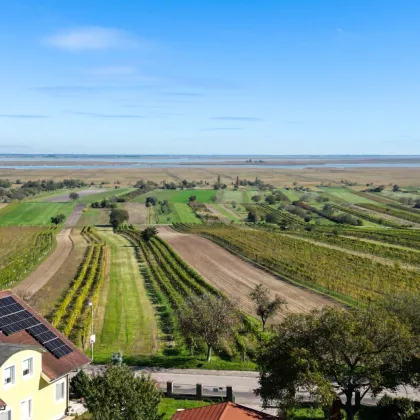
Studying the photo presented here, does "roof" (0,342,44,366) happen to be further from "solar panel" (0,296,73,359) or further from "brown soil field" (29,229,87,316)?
"brown soil field" (29,229,87,316)

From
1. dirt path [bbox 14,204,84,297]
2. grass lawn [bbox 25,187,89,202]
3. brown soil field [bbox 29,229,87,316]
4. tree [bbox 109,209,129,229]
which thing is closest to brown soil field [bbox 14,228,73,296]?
dirt path [bbox 14,204,84,297]

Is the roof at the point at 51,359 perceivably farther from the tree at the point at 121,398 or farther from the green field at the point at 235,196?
the green field at the point at 235,196

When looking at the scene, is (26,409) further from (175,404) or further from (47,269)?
(47,269)

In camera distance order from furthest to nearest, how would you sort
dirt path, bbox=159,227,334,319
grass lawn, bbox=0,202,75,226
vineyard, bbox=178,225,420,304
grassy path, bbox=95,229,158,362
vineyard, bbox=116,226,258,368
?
grass lawn, bbox=0,202,75,226
vineyard, bbox=178,225,420,304
dirt path, bbox=159,227,334,319
grassy path, bbox=95,229,158,362
vineyard, bbox=116,226,258,368

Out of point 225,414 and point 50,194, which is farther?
point 50,194

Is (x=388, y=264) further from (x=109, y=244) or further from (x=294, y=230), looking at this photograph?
→ (x=109, y=244)

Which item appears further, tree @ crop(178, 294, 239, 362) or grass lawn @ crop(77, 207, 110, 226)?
grass lawn @ crop(77, 207, 110, 226)

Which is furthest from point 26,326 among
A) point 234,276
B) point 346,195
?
point 346,195

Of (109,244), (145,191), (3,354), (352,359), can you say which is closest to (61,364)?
A: (3,354)
